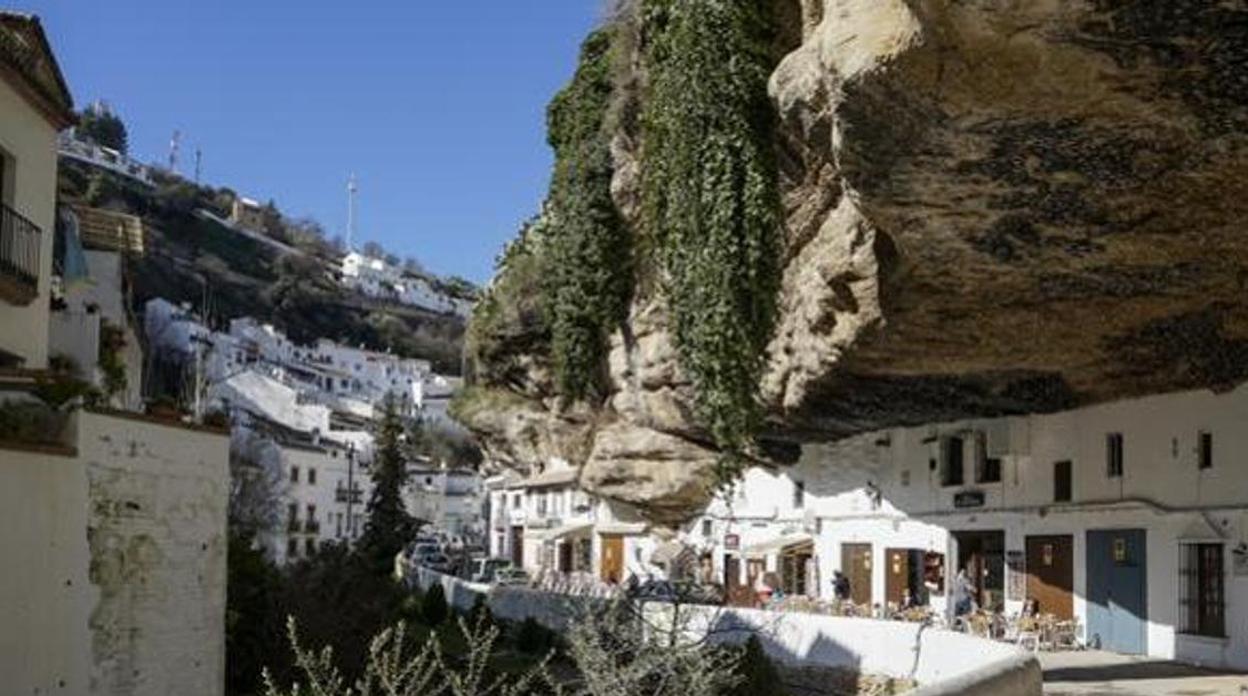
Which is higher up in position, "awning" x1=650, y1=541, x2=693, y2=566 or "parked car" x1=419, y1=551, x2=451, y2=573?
"awning" x1=650, y1=541, x2=693, y2=566

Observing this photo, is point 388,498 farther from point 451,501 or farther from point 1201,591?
point 451,501

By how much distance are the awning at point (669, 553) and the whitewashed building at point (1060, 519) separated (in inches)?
128

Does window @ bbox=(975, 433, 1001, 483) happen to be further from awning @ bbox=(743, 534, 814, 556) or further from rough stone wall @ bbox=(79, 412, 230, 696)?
rough stone wall @ bbox=(79, 412, 230, 696)

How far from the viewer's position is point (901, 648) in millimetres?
23719

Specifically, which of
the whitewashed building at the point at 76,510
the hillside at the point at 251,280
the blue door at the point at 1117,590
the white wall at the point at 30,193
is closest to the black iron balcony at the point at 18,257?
the whitewashed building at the point at 76,510

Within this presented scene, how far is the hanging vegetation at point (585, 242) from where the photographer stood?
127ft

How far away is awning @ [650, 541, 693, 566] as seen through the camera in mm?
44156

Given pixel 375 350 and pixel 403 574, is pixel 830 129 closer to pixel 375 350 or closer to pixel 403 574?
pixel 403 574

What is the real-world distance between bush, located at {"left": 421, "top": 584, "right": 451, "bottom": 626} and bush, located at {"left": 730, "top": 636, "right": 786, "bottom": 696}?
16993mm

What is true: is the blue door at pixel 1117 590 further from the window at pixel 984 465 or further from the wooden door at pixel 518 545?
the wooden door at pixel 518 545

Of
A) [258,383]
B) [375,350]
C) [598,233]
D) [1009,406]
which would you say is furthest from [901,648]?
[375,350]

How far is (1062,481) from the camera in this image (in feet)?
96.0

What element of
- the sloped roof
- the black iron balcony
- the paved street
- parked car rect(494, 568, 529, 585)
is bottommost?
parked car rect(494, 568, 529, 585)

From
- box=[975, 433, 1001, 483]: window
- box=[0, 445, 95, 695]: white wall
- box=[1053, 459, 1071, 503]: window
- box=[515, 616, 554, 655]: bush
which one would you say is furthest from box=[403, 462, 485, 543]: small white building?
box=[0, 445, 95, 695]: white wall
